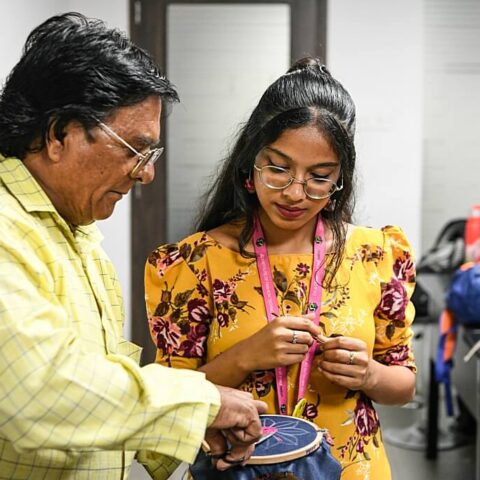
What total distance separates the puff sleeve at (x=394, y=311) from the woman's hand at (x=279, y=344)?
0.20 meters

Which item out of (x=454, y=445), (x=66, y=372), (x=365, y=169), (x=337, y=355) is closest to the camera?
(x=66, y=372)

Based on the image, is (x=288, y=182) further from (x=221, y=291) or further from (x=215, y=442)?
(x=215, y=442)

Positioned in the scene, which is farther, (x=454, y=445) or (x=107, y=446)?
(x=454, y=445)

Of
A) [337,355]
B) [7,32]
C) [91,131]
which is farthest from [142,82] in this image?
[7,32]

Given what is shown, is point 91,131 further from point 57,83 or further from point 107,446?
point 107,446

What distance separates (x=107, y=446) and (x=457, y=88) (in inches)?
169

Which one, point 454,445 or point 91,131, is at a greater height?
point 91,131

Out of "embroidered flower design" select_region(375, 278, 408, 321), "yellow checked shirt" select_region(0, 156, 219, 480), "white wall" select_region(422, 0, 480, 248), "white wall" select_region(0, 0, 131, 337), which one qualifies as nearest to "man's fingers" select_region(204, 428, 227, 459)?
"yellow checked shirt" select_region(0, 156, 219, 480)

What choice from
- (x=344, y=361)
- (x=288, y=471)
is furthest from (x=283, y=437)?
(x=344, y=361)

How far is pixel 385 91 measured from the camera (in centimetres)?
489

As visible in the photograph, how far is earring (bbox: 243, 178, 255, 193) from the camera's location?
65.5 inches

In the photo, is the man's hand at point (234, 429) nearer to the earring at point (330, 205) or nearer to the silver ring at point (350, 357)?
the silver ring at point (350, 357)

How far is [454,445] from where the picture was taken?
4121mm

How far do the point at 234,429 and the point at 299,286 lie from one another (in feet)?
1.38
